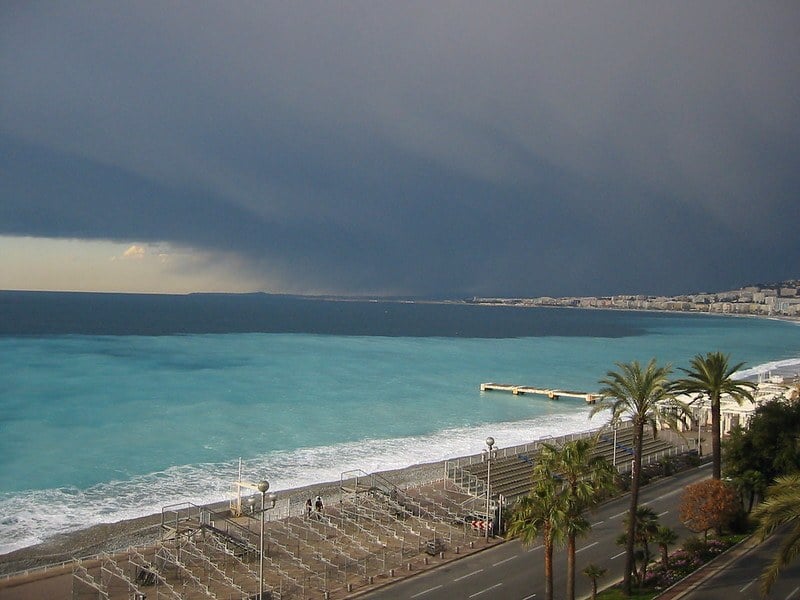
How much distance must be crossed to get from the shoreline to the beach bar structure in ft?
139

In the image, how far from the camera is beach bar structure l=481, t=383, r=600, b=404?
7031 centimetres

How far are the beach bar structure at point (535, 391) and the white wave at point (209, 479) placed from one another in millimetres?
18412

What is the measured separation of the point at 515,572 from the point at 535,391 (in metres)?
53.2

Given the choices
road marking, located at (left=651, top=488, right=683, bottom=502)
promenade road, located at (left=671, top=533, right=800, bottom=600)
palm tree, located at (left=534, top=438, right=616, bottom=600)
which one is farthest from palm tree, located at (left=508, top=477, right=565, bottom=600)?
road marking, located at (left=651, top=488, right=683, bottom=502)

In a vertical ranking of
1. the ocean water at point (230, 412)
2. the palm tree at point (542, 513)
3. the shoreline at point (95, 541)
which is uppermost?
the palm tree at point (542, 513)

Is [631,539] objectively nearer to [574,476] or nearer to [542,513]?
[574,476]

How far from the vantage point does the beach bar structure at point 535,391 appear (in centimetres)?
7031

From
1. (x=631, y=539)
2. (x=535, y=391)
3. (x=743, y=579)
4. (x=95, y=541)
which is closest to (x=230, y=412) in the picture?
(x=95, y=541)

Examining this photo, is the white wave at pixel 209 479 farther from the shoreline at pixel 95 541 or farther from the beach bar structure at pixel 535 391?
the beach bar structure at pixel 535 391

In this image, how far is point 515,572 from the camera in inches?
841

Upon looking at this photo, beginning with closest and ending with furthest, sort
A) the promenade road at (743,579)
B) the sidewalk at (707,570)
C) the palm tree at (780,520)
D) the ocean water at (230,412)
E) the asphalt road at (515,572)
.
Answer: the palm tree at (780,520)
the promenade road at (743,579)
the sidewalk at (707,570)
the asphalt road at (515,572)
the ocean water at (230,412)

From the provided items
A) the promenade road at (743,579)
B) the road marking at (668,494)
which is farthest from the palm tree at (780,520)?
the road marking at (668,494)

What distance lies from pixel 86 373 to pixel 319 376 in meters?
27.1

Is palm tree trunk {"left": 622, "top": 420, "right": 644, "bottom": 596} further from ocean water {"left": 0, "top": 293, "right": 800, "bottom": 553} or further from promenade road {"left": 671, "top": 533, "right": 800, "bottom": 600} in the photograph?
ocean water {"left": 0, "top": 293, "right": 800, "bottom": 553}
